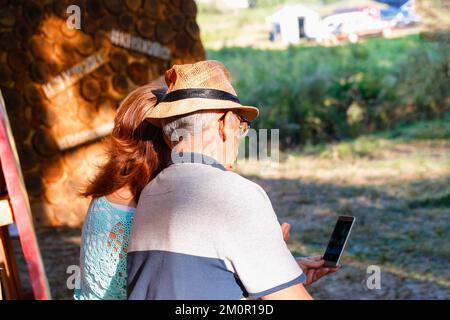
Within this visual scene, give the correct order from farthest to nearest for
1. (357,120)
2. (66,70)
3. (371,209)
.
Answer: (357,120) < (371,209) < (66,70)

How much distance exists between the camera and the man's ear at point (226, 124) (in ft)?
7.45

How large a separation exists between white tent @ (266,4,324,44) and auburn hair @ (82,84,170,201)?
36.1ft

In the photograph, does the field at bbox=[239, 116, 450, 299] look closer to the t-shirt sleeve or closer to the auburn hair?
the auburn hair

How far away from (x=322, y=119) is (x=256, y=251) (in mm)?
8936

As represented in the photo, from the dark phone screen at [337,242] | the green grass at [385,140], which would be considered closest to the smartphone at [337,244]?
the dark phone screen at [337,242]

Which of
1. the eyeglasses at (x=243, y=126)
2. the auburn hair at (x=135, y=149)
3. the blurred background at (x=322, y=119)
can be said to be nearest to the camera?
the eyeglasses at (x=243, y=126)

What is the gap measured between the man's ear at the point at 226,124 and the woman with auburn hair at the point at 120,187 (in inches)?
10.7

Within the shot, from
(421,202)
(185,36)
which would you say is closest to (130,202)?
(185,36)

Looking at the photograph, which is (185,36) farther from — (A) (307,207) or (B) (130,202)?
(B) (130,202)

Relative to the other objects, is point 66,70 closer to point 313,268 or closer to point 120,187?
point 120,187

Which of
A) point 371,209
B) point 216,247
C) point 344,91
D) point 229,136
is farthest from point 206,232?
point 344,91

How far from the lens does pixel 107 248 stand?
250cm

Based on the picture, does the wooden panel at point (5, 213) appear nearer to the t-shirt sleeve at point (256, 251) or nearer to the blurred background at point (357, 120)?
the t-shirt sleeve at point (256, 251)

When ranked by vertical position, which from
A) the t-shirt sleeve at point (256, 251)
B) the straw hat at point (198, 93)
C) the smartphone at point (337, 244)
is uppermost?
the straw hat at point (198, 93)
